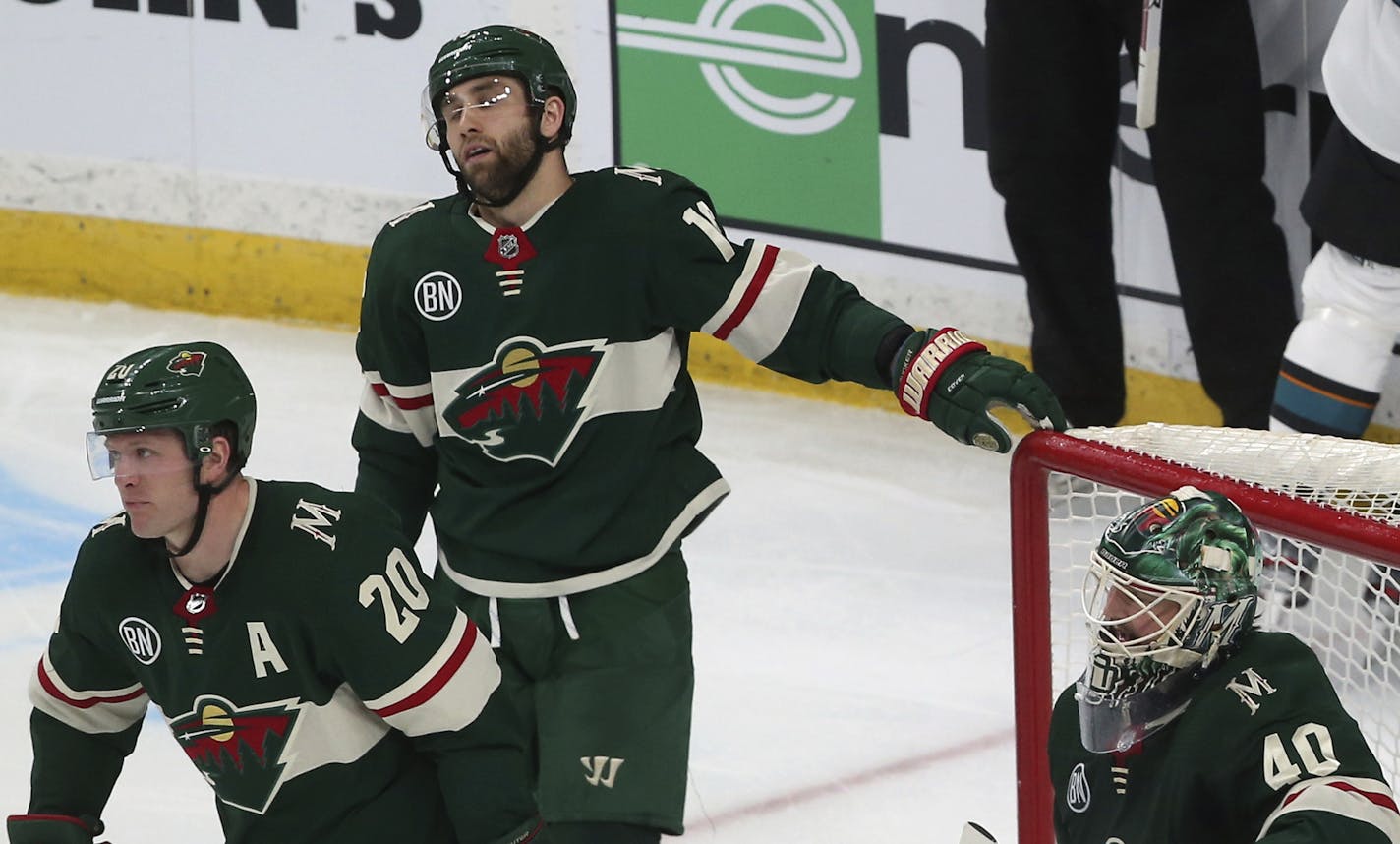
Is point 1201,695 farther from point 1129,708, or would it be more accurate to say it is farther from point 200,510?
point 200,510

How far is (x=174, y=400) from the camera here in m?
2.15

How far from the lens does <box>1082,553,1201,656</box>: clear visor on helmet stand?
1.87m

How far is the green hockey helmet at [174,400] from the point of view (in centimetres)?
214

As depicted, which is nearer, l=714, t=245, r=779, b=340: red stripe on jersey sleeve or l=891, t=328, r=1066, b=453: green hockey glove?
l=891, t=328, r=1066, b=453: green hockey glove

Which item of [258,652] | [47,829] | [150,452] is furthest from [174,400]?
[47,829]

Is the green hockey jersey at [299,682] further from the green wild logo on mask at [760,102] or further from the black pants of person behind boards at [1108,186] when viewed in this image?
the green wild logo on mask at [760,102]

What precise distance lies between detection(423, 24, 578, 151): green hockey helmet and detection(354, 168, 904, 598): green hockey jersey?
0.36 feet

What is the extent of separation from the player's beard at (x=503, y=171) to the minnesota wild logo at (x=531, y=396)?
173mm

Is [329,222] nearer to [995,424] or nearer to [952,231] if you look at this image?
[952,231]

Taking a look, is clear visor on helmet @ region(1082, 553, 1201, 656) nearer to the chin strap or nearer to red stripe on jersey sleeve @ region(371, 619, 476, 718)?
red stripe on jersey sleeve @ region(371, 619, 476, 718)

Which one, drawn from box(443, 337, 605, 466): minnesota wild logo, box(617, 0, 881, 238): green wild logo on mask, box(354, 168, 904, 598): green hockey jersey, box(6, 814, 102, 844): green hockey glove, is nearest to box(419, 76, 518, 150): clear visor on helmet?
box(354, 168, 904, 598): green hockey jersey

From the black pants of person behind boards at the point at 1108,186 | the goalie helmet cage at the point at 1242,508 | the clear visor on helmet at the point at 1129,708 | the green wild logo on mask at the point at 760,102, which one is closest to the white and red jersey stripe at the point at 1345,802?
the clear visor on helmet at the point at 1129,708

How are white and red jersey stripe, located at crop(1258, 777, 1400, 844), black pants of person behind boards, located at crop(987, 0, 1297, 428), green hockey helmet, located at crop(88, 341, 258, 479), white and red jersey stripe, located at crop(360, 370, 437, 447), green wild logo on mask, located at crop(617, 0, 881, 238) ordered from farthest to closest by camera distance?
1. green wild logo on mask, located at crop(617, 0, 881, 238)
2. black pants of person behind boards, located at crop(987, 0, 1297, 428)
3. white and red jersey stripe, located at crop(360, 370, 437, 447)
4. green hockey helmet, located at crop(88, 341, 258, 479)
5. white and red jersey stripe, located at crop(1258, 777, 1400, 844)

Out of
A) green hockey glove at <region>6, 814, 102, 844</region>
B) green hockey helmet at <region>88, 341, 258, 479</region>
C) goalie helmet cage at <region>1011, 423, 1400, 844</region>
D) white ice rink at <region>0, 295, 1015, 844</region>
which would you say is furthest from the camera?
white ice rink at <region>0, 295, 1015, 844</region>
